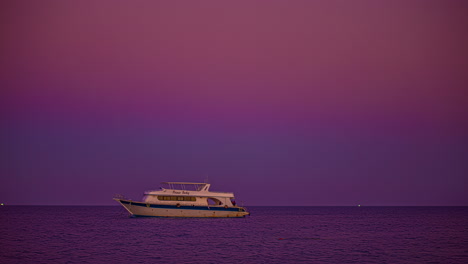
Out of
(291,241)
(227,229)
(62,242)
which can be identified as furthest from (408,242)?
(62,242)

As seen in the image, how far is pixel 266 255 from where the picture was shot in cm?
4381

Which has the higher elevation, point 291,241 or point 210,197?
point 210,197

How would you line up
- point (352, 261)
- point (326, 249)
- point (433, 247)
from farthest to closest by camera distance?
point (433, 247)
point (326, 249)
point (352, 261)

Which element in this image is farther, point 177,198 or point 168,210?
point 177,198

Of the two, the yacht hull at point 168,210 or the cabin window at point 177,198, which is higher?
the cabin window at point 177,198

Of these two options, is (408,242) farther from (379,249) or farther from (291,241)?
(291,241)

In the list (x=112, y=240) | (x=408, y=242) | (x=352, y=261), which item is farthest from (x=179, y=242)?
(x=408, y=242)

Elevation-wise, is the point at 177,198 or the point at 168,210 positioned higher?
the point at 177,198

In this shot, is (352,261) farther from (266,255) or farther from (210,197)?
(210,197)

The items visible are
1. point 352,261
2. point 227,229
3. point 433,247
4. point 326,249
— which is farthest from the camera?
point 227,229

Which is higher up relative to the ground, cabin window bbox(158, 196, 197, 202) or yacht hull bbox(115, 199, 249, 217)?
cabin window bbox(158, 196, 197, 202)

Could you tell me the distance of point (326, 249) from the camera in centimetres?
4894

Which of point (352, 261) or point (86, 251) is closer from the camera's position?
point (352, 261)

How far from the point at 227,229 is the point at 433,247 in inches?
1160
